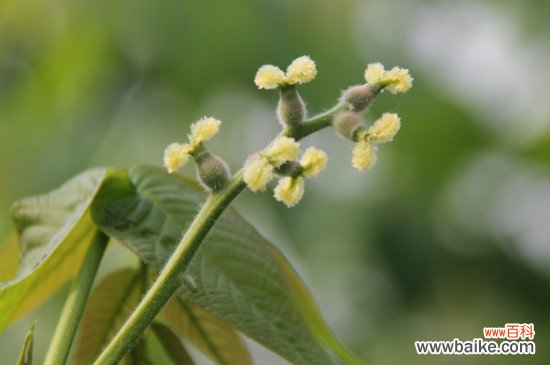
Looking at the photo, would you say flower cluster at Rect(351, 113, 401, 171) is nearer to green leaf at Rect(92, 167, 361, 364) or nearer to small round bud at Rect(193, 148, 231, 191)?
small round bud at Rect(193, 148, 231, 191)

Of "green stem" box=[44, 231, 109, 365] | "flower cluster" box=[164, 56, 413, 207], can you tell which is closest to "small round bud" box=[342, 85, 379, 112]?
"flower cluster" box=[164, 56, 413, 207]

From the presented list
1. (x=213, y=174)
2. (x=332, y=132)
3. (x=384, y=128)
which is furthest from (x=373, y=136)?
(x=332, y=132)

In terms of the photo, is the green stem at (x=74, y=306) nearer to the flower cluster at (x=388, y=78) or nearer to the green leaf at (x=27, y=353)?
the green leaf at (x=27, y=353)

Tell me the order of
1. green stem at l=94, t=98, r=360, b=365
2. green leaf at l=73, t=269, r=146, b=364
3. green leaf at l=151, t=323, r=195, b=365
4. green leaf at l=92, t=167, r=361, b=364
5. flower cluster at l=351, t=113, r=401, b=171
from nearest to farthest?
1. green stem at l=94, t=98, r=360, b=365
2. flower cluster at l=351, t=113, r=401, b=171
3. green leaf at l=92, t=167, r=361, b=364
4. green leaf at l=151, t=323, r=195, b=365
5. green leaf at l=73, t=269, r=146, b=364

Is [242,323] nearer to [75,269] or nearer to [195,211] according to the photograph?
[195,211]

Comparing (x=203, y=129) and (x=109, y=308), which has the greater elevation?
(x=203, y=129)

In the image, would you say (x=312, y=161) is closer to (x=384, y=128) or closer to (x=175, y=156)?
(x=384, y=128)
